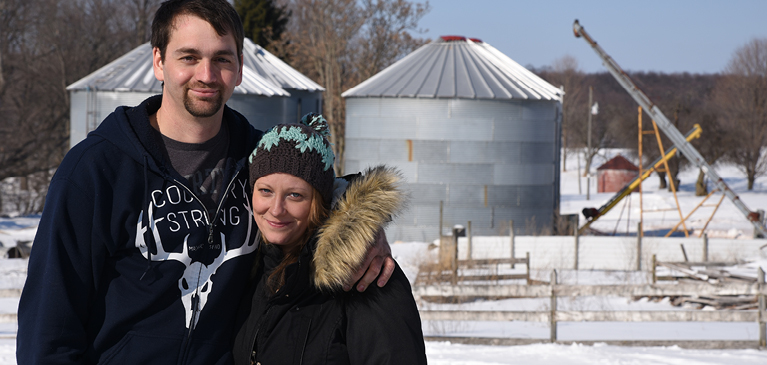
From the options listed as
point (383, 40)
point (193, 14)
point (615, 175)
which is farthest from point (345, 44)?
point (193, 14)

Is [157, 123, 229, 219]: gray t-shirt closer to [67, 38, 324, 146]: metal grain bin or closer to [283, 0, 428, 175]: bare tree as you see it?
[67, 38, 324, 146]: metal grain bin

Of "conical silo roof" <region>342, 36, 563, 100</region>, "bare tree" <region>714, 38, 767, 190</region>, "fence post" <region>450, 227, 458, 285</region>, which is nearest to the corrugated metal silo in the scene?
"conical silo roof" <region>342, 36, 563, 100</region>

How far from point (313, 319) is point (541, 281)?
1270 centimetres

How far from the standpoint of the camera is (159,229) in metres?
2.61

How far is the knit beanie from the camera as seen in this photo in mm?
2686

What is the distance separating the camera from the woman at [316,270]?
252 centimetres

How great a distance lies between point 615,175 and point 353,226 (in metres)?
46.0

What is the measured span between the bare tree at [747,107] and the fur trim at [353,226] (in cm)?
4412

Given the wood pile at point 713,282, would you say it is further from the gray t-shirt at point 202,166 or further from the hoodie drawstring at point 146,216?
the hoodie drawstring at point 146,216

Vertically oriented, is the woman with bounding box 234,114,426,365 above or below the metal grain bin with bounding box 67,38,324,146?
below

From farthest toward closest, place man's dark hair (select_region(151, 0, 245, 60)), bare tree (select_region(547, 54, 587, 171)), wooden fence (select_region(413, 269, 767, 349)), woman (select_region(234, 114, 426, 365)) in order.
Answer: bare tree (select_region(547, 54, 587, 171)), wooden fence (select_region(413, 269, 767, 349)), man's dark hair (select_region(151, 0, 245, 60)), woman (select_region(234, 114, 426, 365))

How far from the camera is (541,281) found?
1473cm

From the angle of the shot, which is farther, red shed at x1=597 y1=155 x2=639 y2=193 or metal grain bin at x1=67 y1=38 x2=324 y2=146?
red shed at x1=597 y1=155 x2=639 y2=193

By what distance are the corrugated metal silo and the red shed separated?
2783 centimetres
